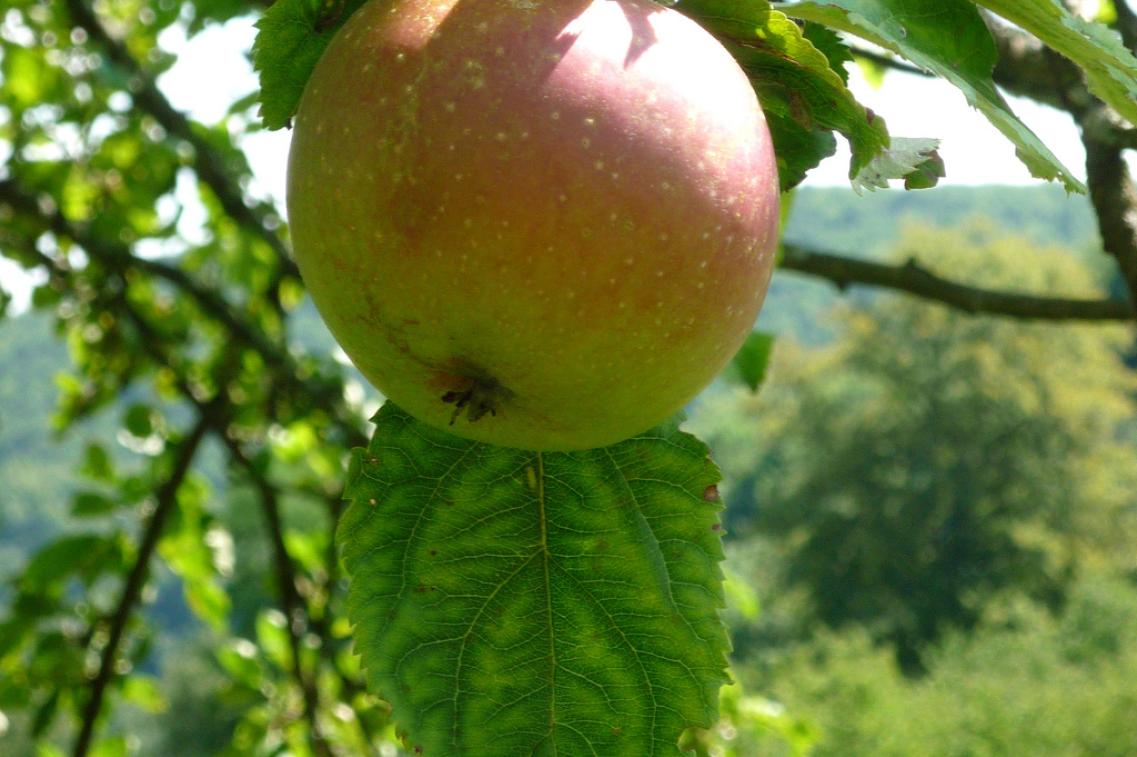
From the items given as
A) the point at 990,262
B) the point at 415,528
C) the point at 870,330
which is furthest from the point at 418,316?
the point at 990,262

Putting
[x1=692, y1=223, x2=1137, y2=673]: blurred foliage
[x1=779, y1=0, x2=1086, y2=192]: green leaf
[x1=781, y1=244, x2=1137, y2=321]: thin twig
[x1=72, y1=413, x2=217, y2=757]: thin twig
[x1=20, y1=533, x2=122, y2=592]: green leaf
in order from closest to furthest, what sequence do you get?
1. [x1=779, y1=0, x2=1086, y2=192]: green leaf
2. [x1=781, y1=244, x2=1137, y2=321]: thin twig
3. [x1=72, y1=413, x2=217, y2=757]: thin twig
4. [x1=20, y1=533, x2=122, y2=592]: green leaf
5. [x1=692, y1=223, x2=1137, y2=673]: blurred foliage

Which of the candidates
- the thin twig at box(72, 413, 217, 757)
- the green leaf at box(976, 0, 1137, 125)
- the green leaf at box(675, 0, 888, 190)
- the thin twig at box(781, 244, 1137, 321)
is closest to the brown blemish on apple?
the green leaf at box(675, 0, 888, 190)

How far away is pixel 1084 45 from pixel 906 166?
0.49 feet

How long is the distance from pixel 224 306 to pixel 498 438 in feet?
9.11

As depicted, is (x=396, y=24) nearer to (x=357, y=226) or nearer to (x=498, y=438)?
(x=357, y=226)

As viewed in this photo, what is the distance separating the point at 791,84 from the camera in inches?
40.4

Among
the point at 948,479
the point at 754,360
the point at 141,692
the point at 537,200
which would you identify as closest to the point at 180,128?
the point at 754,360

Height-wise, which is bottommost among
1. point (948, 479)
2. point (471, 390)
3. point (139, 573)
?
point (948, 479)

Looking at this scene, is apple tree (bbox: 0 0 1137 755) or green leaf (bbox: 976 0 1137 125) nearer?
apple tree (bbox: 0 0 1137 755)

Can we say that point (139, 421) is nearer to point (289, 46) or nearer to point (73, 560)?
point (73, 560)

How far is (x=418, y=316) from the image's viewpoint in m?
0.85

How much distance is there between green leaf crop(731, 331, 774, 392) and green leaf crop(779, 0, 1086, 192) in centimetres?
116

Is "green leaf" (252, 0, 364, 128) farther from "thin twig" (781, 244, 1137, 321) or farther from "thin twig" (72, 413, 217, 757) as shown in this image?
"thin twig" (72, 413, 217, 757)

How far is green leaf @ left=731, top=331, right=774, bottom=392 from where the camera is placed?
2279 millimetres
